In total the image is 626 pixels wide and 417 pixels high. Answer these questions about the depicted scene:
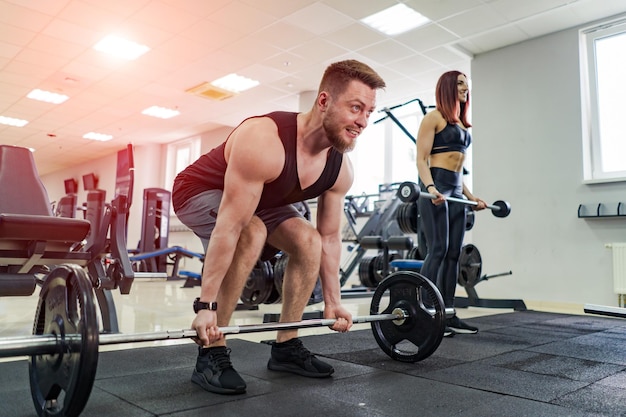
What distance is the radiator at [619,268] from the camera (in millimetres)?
3697

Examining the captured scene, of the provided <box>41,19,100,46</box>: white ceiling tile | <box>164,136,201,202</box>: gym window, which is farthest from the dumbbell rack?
<box>164,136,201,202</box>: gym window

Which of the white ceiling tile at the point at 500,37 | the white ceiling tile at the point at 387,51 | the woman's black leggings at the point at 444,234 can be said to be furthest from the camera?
the white ceiling tile at the point at 387,51

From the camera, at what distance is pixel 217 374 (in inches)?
50.8

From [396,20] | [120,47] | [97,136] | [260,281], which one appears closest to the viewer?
[260,281]

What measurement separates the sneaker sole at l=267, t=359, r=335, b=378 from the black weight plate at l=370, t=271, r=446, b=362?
329 mm

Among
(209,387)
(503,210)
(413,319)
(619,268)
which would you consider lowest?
(209,387)

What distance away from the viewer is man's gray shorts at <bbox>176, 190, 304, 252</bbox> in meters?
1.54

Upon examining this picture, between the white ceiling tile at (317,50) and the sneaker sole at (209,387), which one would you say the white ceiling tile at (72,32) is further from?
the sneaker sole at (209,387)

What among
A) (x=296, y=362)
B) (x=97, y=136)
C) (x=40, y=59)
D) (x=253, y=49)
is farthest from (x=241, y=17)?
(x=97, y=136)

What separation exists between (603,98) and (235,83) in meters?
4.01

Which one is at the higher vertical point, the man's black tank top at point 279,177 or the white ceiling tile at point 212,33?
the white ceiling tile at point 212,33

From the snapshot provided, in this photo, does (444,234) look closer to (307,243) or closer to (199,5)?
(307,243)

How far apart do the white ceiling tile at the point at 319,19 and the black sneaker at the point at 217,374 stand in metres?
3.46

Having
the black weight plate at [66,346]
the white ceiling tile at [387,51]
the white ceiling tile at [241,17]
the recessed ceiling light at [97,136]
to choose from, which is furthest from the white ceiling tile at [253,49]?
the recessed ceiling light at [97,136]
